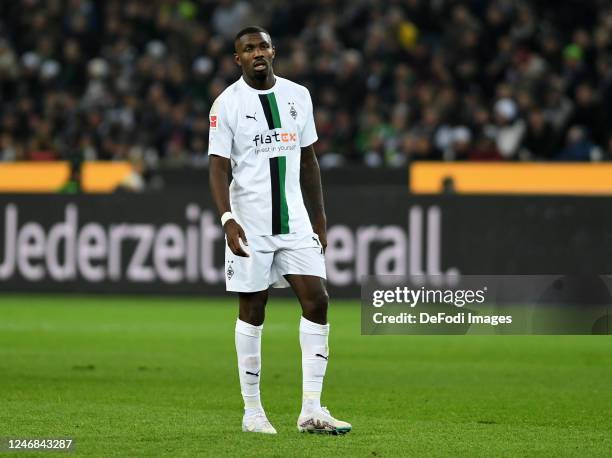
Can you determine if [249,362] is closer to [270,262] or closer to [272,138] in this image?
[270,262]

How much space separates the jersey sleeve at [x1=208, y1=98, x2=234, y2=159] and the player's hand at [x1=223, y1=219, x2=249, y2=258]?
41 cm

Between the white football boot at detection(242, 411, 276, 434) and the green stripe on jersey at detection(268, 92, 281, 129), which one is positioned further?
the green stripe on jersey at detection(268, 92, 281, 129)

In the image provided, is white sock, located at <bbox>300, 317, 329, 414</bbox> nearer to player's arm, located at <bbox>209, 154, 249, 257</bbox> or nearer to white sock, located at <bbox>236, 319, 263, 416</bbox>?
white sock, located at <bbox>236, 319, 263, 416</bbox>

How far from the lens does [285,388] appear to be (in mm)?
9867

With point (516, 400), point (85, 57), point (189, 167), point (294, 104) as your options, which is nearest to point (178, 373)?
point (516, 400)

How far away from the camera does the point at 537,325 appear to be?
505 inches

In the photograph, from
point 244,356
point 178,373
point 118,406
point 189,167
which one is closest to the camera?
point 244,356

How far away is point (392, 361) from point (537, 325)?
1.72 metres

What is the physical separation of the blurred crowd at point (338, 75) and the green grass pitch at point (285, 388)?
5.24m

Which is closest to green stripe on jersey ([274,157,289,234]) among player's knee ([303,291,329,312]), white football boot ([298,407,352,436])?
player's knee ([303,291,329,312])

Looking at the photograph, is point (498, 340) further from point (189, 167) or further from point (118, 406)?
point (189, 167)

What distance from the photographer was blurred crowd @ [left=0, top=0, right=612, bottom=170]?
790 inches

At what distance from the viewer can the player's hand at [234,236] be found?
739 cm

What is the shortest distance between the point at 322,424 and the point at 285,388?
7.95 ft
